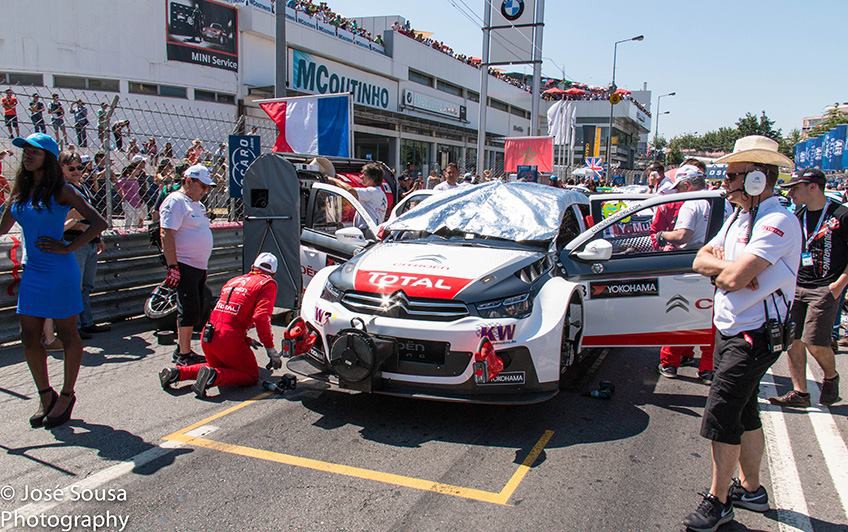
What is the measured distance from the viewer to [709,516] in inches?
127

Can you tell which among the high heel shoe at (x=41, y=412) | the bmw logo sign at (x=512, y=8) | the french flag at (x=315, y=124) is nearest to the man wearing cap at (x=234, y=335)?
the high heel shoe at (x=41, y=412)

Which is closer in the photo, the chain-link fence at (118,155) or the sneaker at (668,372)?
the sneaker at (668,372)

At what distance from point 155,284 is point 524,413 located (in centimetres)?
521

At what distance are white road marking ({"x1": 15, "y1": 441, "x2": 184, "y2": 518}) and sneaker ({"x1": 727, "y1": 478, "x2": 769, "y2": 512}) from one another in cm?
339

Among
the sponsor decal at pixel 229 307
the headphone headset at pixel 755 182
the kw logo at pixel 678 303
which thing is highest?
the headphone headset at pixel 755 182

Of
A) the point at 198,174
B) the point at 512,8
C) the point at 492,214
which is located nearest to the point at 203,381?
the point at 198,174

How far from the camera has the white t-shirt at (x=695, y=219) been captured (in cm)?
575

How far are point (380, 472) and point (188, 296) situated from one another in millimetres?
2742

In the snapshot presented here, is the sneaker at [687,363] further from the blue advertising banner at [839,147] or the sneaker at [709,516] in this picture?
the blue advertising banner at [839,147]

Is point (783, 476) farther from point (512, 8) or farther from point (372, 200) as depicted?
point (512, 8)

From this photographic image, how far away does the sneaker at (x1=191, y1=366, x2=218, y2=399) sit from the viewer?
5004 mm

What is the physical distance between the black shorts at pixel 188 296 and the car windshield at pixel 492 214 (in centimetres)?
180

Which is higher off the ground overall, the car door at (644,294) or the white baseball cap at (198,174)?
the white baseball cap at (198,174)

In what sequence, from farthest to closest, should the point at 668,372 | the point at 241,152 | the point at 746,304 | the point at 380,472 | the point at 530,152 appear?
the point at 530,152 < the point at 241,152 < the point at 668,372 < the point at 380,472 < the point at 746,304
